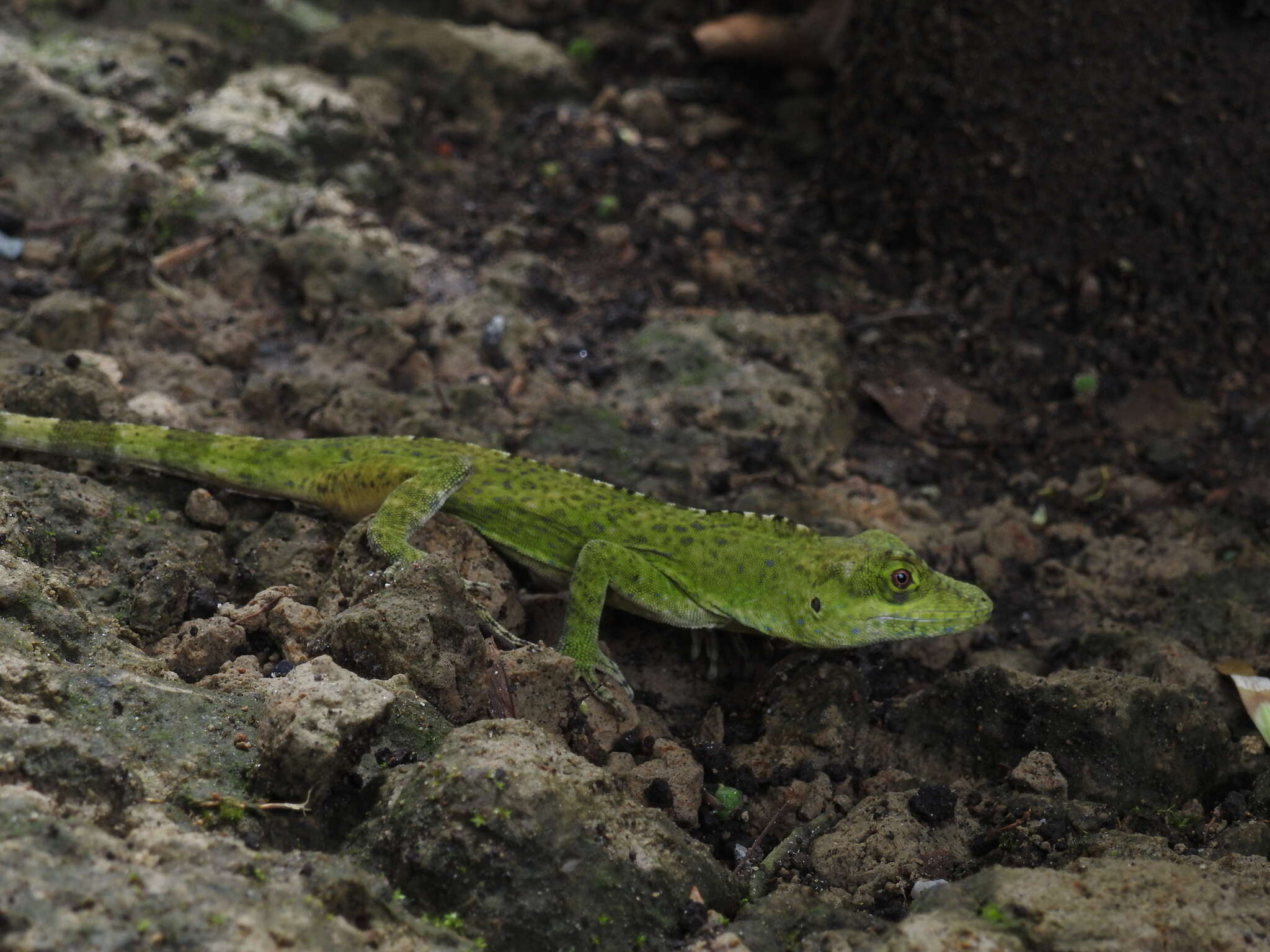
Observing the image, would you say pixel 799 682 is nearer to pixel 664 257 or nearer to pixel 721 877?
pixel 721 877

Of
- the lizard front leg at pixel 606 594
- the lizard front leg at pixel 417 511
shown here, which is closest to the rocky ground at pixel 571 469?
the lizard front leg at pixel 417 511

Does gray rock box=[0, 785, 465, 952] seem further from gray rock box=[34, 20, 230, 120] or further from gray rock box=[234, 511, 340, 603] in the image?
gray rock box=[34, 20, 230, 120]

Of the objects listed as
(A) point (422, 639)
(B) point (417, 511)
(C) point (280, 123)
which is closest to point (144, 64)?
(C) point (280, 123)

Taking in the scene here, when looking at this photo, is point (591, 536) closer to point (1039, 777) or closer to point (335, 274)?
point (1039, 777)

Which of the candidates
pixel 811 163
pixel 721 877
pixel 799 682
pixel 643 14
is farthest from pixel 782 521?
pixel 643 14

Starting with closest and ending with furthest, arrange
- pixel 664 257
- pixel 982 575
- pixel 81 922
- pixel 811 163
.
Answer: pixel 81 922 → pixel 982 575 → pixel 664 257 → pixel 811 163
